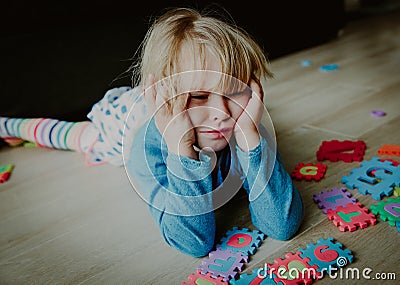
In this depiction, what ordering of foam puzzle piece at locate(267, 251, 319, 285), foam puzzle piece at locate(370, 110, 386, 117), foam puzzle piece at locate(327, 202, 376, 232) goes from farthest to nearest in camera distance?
foam puzzle piece at locate(370, 110, 386, 117)
foam puzzle piece at locate(327, 202, 376, 232)
foam puzzle piece at locate(267, 251, 319, 285)

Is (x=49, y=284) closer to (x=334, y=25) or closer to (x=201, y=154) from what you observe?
(x=201, y=154)

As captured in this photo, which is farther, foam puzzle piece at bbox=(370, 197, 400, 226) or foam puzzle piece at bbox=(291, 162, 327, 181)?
foam puzzle piece at bbox=(291, 162, 327, 181)

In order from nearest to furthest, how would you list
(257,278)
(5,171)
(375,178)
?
(257,278) → (375,178) → (5,171)

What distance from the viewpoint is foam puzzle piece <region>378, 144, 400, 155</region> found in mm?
1081

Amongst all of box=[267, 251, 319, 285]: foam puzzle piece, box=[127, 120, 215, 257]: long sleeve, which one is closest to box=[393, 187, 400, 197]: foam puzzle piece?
box=[267, 251, 319, 285]: foam puzzle piece

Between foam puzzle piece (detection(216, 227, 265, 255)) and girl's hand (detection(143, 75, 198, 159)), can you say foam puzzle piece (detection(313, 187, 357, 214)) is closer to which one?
foam puzzle piece (detection(216, 227, 265, 255))

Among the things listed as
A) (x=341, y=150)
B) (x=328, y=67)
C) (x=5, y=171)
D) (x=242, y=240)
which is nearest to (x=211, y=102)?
(x=242, y=240)

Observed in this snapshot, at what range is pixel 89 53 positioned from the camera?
153 centimetres

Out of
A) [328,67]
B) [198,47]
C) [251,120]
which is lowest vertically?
[328,67]

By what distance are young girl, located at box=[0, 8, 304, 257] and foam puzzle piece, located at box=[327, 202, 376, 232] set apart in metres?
0.07

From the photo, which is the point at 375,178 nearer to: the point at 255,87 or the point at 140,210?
the point at 255,87

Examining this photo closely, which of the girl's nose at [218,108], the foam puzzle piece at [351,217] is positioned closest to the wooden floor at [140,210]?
the foam puzzle piece at [351,217]

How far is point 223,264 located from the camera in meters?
0.77

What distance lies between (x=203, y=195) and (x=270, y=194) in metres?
0.12
